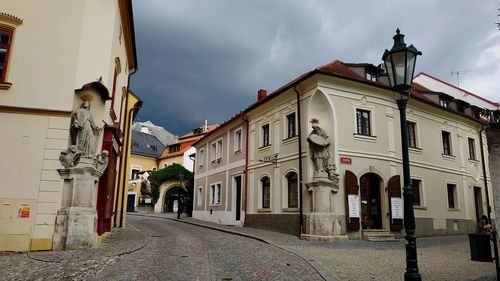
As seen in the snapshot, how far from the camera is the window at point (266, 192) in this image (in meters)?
20.1

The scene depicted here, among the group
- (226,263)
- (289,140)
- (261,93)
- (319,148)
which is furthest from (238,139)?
(226,263)

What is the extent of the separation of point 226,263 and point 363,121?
11376mm

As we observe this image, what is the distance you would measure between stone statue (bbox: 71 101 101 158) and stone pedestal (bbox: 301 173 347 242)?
28.6 feet

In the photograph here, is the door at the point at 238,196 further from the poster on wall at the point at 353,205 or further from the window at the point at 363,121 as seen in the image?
the window at the point at 363,121

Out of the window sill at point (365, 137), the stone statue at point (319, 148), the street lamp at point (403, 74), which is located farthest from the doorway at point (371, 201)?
the street lamp at point (403, 74)

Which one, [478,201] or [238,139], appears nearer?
[478,201]

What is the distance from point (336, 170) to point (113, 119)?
9.27 meters

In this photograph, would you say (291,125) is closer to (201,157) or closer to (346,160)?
(346,160)

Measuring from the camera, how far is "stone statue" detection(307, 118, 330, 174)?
16188 mm

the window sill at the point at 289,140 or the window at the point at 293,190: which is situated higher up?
the window sill at the point at 289,140

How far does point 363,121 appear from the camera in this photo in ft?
59.3

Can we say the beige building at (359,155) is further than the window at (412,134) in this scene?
No

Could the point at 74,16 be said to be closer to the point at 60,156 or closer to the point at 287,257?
the point at 60,156

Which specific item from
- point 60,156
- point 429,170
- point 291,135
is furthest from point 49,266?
point 429,170
